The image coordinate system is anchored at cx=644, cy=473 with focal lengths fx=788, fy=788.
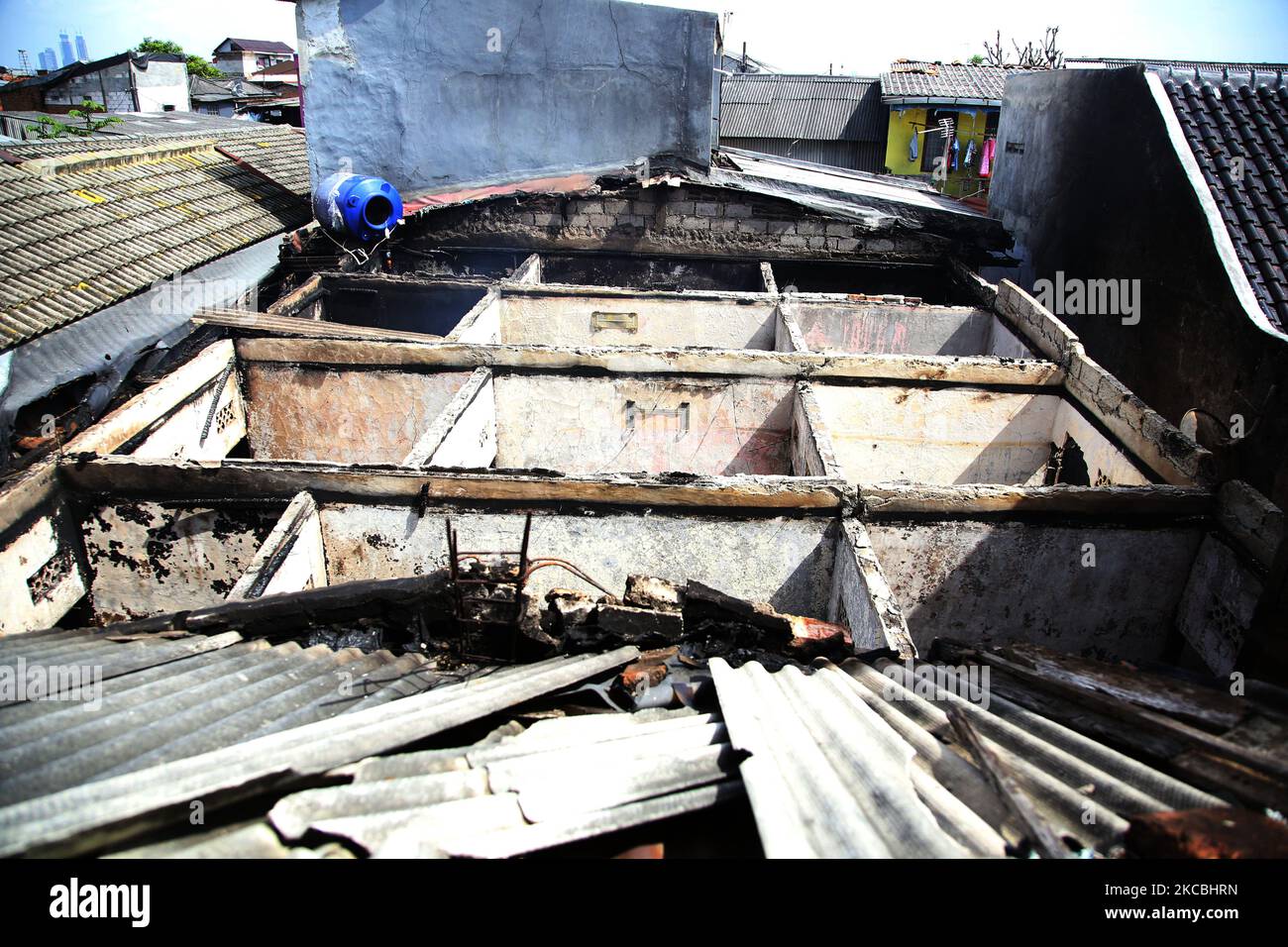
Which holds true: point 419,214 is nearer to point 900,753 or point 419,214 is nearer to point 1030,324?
point 1030,324

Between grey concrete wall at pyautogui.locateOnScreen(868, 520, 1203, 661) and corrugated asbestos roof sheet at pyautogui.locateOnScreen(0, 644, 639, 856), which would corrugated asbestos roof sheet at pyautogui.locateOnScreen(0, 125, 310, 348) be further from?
grey concrete wall at pyautogui.locateOnScreen(868, 520, 1203, 661)

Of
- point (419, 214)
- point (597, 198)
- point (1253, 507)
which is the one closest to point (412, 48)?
point (419, 214)

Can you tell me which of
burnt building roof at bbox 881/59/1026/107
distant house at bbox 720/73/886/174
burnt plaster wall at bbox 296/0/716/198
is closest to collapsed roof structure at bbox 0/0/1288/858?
burnt plaster wall at bbox 296/0/716/198

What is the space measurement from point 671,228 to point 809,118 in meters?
22.1

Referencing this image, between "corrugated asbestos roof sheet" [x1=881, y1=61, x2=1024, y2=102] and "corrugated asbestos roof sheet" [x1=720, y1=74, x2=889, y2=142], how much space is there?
1234 millimetres

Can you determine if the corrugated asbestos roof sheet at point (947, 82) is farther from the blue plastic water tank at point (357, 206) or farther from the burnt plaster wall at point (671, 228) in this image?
the blue plastic water tank at point (357, 206)

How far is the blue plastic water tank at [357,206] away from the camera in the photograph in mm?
12500

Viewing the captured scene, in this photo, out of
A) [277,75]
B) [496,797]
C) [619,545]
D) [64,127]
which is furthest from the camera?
[277,75]

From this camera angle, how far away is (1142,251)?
993 centimetres

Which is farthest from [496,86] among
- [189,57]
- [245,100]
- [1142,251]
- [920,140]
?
[189,57]

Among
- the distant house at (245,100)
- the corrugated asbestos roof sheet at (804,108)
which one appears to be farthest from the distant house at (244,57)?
the corrugated asbestos roof sheet at (804,108)

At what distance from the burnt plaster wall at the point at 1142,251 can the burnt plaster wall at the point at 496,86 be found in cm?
575

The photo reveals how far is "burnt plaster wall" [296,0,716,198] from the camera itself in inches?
551

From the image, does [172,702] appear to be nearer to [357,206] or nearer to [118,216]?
[357,206]
